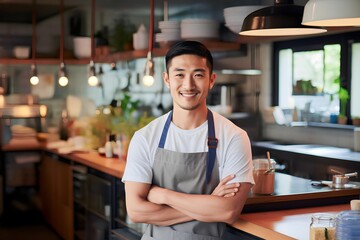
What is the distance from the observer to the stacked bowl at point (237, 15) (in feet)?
18.3

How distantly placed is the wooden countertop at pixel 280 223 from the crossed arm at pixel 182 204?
0.16m

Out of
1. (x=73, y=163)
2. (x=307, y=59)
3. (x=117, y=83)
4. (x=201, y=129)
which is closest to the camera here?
(x=201, y=129)

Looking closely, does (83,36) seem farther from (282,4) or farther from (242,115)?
(282,4)

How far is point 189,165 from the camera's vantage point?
11.4 feet

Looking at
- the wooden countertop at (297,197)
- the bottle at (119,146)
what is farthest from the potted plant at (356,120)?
the wooden countertop at (297,197)

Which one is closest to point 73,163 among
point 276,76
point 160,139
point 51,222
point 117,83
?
point 51,222

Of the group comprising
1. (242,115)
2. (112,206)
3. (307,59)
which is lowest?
(112,206)

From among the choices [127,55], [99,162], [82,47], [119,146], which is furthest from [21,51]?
[99,162]

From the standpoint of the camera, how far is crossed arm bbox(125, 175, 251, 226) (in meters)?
3.37

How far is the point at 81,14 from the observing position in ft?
29.0

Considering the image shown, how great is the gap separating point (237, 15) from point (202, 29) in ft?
2.65

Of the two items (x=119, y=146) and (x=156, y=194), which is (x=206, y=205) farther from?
(x=119, y=146)

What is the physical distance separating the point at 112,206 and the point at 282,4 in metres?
2.67

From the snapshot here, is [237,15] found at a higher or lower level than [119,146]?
higher
